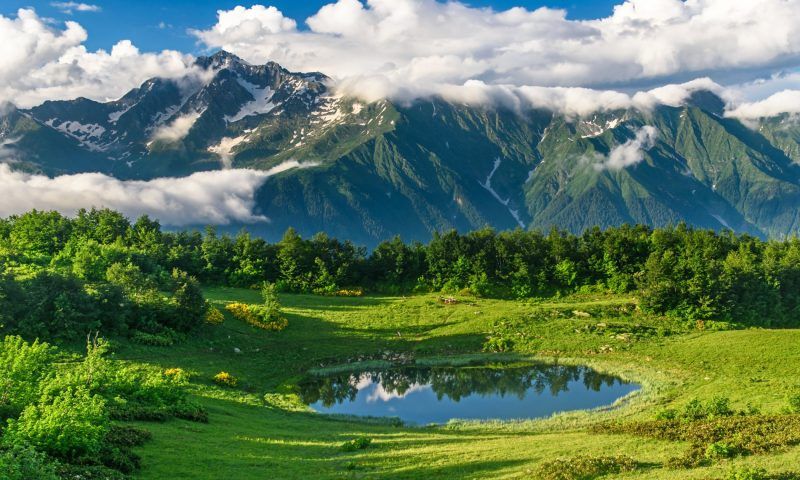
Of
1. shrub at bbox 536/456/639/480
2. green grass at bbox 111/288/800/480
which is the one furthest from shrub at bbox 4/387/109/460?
shrub at bbox 536/456/639/480

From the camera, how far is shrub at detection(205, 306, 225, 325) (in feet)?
222

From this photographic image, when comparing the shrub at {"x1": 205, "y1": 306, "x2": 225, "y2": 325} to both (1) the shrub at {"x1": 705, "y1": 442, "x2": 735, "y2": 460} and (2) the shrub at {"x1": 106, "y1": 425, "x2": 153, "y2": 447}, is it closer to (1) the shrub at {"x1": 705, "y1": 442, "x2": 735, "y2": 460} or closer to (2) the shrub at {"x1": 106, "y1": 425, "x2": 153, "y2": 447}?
(2) the shrub at {"x1": 106, "y1": 425, "x2": 153, "y2": 447}

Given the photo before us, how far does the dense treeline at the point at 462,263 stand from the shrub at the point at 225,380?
48.5ft

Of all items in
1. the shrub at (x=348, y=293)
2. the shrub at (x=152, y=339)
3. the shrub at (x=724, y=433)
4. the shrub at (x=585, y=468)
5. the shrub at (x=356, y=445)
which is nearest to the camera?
the shrub at (x=585, y=468)

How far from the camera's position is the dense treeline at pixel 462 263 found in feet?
251

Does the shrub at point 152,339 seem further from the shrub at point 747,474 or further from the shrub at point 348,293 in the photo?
the shrub at point 747,474

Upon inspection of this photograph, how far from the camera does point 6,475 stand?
55.7 ft

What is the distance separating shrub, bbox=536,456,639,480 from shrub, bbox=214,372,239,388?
35.6 m

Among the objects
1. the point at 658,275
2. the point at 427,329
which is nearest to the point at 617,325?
the point at 658,275

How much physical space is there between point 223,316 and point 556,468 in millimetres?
56675

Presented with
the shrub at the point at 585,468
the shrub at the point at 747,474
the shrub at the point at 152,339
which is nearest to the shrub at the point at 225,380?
the shrub at the point at 152,339

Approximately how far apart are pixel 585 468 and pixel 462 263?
7683 cm

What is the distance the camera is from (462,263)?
99375 millimetres

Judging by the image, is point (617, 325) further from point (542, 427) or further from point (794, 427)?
point (794, 427)
